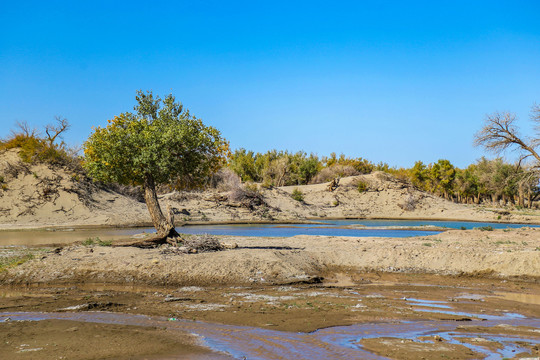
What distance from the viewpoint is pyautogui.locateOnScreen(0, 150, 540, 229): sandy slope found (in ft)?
124

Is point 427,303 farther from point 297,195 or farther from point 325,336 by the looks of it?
point 297,195

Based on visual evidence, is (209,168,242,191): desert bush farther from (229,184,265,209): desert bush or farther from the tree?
the tree

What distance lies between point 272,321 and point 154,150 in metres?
10.2

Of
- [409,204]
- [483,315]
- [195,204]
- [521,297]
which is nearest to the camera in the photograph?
[483,315]

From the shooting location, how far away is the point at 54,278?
14.9m

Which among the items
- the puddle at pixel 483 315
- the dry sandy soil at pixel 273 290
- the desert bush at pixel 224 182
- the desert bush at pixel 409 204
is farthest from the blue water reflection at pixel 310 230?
the desert bush at pixel 409 204

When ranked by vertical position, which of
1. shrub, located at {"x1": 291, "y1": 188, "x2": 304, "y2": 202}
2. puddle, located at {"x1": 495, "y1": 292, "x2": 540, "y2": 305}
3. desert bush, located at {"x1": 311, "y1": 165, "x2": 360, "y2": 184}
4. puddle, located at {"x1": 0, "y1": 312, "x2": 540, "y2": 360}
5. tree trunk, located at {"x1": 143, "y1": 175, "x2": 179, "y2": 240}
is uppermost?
desert bush, located at {"x1": 311, "y1": 165, "x2": 360, "y2": 184}

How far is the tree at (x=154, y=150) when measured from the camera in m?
18.4

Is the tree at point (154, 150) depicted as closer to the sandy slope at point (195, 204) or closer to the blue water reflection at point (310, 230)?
the blue water reflection at point (310, 230)

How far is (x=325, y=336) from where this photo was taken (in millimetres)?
9055

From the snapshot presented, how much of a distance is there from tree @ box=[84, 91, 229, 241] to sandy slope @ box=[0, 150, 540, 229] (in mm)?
17615

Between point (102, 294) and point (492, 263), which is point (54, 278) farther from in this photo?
point (492, 263)

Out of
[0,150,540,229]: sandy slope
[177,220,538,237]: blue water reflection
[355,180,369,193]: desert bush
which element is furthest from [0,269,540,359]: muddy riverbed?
[355,180,369,193]: desert bush

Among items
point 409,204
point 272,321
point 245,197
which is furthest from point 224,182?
point 272,321
